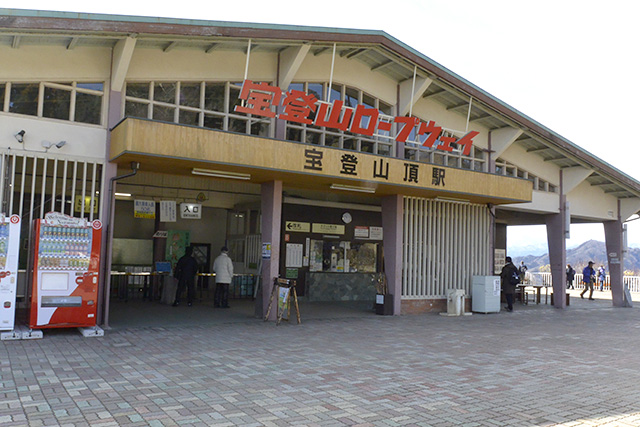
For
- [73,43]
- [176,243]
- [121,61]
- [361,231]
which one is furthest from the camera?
[176,243]

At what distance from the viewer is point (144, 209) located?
16.5 m

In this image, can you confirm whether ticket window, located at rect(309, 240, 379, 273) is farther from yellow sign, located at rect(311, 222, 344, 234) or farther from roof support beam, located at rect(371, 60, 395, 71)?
roof support beam, located at rect(371, 60, 395, 71)

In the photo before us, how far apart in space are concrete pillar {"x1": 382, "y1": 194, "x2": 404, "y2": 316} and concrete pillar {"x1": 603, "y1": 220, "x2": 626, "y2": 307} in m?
10.2

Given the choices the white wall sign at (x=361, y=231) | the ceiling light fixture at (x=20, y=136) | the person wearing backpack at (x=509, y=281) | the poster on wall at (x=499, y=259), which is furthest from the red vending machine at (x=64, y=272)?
the poster on wall at (x=499, y=259)

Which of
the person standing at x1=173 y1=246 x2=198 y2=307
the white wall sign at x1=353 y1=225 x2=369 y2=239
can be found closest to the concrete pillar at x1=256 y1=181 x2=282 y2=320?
the person standing at x1=173 y1=246 x2=198 y2=307

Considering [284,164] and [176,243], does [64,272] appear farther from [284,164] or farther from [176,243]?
[176,243]

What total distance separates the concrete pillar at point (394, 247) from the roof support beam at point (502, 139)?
405 centimetres

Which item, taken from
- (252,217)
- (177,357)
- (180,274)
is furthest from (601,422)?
(252,217)

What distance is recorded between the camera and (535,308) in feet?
59.6

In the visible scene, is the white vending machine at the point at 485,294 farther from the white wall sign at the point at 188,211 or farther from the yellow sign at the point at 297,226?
the white wall sign at the point at 188,211

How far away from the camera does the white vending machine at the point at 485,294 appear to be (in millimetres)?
15641

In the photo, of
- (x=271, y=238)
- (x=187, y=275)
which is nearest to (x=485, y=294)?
(x=271, y=238)

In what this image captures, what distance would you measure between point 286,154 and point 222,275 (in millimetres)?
4496

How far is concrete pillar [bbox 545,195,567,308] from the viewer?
17922 millimetres
